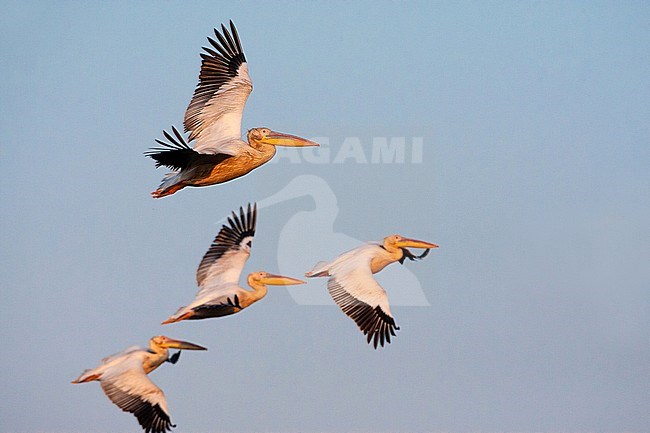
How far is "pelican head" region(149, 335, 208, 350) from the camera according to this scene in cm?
1455

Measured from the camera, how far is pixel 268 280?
1521cm

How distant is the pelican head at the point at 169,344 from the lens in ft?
47.7

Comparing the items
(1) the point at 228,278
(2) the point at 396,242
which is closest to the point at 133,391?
(1) the point at 228,278

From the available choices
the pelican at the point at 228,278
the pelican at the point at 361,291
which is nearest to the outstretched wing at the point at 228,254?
the pelican at the point at 228,278

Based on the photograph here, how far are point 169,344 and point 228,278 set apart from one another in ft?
3.64

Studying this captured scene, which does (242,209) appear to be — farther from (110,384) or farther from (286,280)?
(110,384)

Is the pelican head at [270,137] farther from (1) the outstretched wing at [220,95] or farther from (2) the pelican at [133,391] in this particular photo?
(2) the pelican at [133,391]

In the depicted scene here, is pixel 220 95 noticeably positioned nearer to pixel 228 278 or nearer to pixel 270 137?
pixel 270 137

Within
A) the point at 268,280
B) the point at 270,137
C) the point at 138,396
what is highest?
the point at 270,137

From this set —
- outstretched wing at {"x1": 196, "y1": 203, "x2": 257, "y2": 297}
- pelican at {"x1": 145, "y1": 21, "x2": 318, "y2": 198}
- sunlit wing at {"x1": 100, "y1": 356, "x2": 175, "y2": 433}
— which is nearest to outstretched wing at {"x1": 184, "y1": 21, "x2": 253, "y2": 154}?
pelican at {"x1": 145, "y1": 21, "x2": 318, "y2": 198}

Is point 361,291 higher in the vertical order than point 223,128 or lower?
lower

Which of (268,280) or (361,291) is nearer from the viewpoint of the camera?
(361,291)

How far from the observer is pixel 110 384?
548 inches

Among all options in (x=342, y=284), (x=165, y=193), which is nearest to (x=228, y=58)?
(x=165, y=193)
